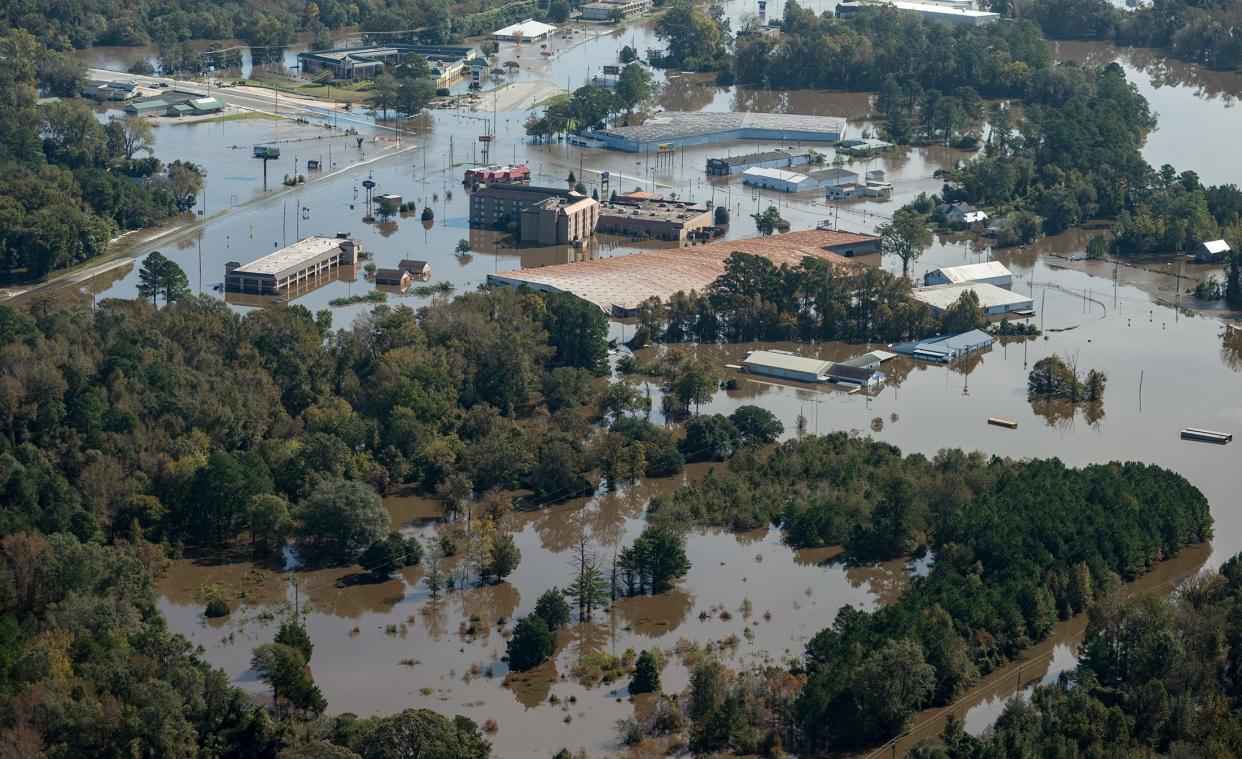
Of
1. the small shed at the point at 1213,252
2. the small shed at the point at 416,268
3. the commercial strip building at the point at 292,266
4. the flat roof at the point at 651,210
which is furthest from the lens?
the flat roof at the point at 651,210

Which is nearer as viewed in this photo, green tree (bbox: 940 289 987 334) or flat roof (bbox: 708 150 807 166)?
green tree (bbox: 940 289 987 334)

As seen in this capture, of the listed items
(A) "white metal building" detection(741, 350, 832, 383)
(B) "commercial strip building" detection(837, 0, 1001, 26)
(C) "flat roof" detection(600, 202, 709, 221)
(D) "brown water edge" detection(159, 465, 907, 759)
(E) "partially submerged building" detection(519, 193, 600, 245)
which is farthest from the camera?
(B) "commercial strip building" detection(837, 0, 1001, 26)

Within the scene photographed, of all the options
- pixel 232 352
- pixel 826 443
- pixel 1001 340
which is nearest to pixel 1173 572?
pixel 826 443

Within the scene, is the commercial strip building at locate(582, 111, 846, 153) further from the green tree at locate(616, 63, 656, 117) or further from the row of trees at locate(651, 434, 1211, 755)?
the row of trees at locate(651, 434, 1211, 755)

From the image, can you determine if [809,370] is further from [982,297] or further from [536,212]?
[536,212]

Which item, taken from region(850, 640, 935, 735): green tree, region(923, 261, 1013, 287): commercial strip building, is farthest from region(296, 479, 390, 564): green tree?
region(923, 261, 1013, 287): commercial strip building

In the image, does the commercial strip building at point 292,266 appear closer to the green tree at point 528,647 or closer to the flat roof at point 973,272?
the flat roof at point 973,272

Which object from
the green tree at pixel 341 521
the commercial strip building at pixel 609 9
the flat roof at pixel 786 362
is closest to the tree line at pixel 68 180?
the flat roof at pixel 786 362
